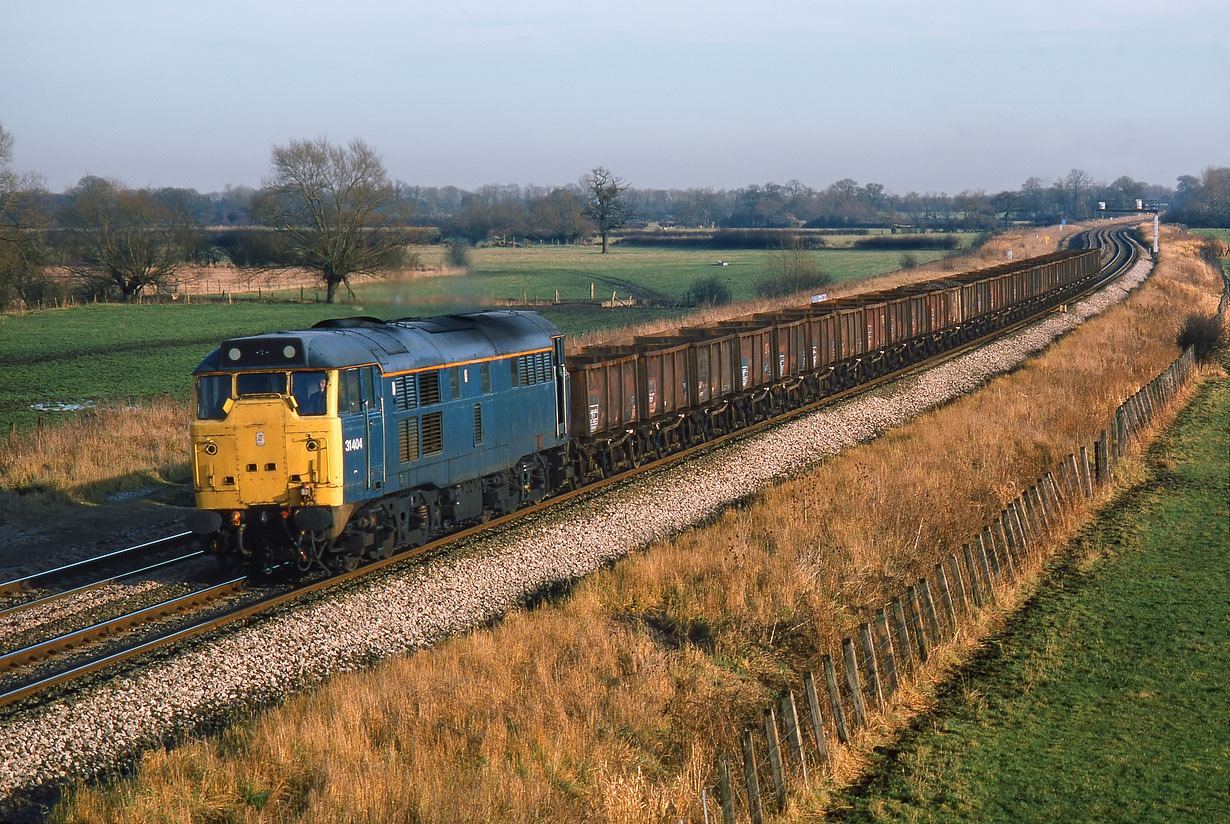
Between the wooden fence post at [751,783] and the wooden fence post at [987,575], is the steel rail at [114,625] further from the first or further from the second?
the wooden fence post at [987,575]

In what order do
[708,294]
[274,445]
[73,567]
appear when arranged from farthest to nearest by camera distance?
[708,294] < [73,567] < [274,445]

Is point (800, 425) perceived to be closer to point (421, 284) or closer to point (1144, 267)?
point (421, 284)

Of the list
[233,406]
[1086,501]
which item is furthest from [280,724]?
[1086,501]

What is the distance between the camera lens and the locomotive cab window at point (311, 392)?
51.3ft

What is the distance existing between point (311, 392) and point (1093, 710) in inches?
439

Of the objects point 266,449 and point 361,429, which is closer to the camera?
point 266,449

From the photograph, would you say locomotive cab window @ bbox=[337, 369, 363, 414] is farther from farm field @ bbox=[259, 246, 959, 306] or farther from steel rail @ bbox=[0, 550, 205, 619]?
farm field @ bbox=[259, 246, 959, 306]

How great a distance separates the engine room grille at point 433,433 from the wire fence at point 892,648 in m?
7.07

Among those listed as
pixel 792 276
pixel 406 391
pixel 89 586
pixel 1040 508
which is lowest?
pixel 1040 508

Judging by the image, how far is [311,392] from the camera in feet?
51.4

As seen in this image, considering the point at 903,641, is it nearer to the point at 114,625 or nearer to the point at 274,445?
the point at 274,445

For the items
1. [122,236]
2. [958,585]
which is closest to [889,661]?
[958,585]

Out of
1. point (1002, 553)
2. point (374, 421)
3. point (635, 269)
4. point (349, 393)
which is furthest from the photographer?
point (635, 269)

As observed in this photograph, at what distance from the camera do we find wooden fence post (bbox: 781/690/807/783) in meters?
10.8
